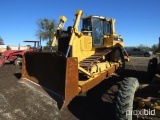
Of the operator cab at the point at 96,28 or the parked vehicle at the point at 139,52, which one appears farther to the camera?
the parked vehicle at the point at 139,52

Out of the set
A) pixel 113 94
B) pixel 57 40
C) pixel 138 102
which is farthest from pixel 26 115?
pixel 57 40

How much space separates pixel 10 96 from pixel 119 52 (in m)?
5.31

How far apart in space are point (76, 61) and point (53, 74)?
46.8 inches

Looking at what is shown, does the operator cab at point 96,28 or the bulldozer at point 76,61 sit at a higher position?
the operator cab at point 96,28

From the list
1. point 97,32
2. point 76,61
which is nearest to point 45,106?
point 76,61

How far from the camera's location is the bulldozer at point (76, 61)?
6.61 metres

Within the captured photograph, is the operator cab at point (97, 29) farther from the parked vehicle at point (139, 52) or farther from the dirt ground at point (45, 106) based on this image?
the parked vehicle at point (139, 52)

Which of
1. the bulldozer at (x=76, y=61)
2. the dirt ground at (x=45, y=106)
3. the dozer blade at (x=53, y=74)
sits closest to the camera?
the dirt ground at (x=45, y=106)

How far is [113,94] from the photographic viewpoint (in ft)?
27.8

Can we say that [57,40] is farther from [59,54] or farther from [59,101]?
[59,101]

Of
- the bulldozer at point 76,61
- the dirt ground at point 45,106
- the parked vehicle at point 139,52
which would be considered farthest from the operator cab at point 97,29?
the parked vehicle at point 139,52

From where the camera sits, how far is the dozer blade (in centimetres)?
645

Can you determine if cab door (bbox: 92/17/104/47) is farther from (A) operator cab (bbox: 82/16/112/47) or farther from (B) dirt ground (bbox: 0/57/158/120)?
(B) dirt ground (bbox: 0/57/158/120)

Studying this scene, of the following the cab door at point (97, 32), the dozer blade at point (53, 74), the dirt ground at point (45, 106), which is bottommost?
the dirt ground at point (45, 106)
